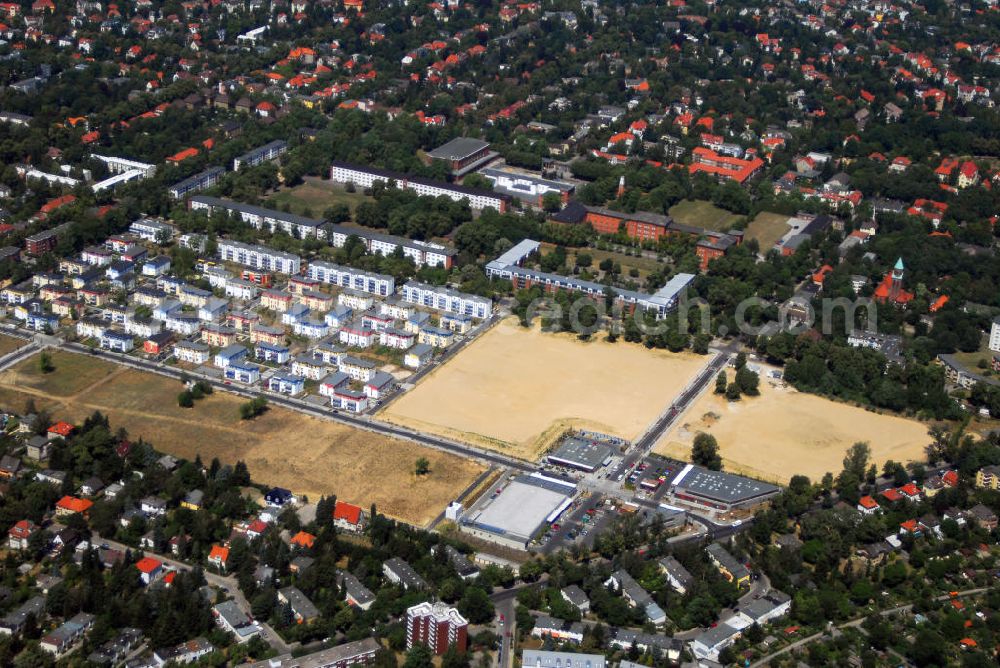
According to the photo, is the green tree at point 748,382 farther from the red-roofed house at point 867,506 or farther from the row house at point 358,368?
the row house at point 358,368

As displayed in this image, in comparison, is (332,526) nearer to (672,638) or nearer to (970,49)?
(672,638)

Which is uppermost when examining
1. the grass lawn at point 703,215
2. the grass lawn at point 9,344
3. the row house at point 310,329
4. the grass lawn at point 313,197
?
the grass lawn at point 9,344

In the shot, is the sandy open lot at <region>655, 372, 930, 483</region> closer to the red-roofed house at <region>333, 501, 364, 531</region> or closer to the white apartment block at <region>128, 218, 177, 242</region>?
the red-roofed house at <region>333, 501, 364, 531</region>

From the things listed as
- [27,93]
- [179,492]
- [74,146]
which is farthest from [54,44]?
[179,492]

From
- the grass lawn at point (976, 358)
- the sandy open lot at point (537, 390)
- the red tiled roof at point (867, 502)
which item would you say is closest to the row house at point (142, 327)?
the sandy open lot at point (537, 390)

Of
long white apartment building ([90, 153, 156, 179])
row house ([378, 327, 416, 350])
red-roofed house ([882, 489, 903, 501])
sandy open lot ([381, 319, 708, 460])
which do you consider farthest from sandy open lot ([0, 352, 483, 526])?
long white apartment building ([90, 153, 156, 179])

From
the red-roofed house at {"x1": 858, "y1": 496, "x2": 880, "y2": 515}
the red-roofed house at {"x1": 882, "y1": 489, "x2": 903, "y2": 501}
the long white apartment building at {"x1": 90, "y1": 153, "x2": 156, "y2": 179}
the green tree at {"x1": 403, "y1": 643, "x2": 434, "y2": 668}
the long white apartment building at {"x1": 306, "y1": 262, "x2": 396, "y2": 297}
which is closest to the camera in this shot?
the green tree at {"x1": 403, "y1": 643, "x2": 434, "y2": 668}
